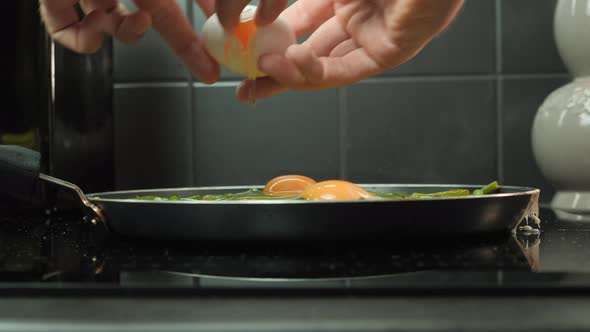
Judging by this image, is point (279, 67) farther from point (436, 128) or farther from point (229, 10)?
point (436, 128)

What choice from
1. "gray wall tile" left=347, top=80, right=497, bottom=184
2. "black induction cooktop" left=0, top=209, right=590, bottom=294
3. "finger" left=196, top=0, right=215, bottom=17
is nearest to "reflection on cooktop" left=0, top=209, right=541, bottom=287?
"black induction cooktop" left=0, top=209, right=590, bottom=294

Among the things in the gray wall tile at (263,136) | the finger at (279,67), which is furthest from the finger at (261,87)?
the gray wall tile at (263,136)

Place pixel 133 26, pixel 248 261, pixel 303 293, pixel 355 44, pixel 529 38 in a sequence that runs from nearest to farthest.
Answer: pixel 303 293, pixel 248 261, pixel 133 26, pixel 355 44, pixel 529 38

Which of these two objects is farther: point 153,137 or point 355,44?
point 153,137

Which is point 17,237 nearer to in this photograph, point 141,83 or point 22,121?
point 22,121

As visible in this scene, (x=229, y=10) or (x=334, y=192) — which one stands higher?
(x=229, y=10)

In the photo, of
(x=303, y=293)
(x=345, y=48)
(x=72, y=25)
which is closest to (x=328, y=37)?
(x=345, y=48)
